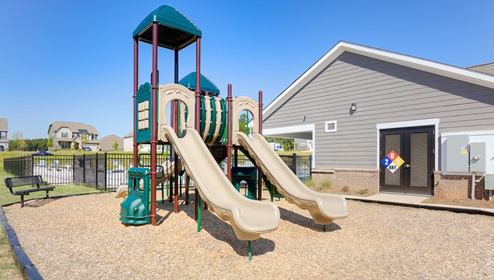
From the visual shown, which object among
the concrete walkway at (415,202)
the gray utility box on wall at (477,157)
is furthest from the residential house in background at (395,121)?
the concrete walkway at (415,202)

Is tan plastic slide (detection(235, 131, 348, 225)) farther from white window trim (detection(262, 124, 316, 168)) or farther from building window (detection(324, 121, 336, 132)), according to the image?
white window trim (detection(262, 124, 316, 168))

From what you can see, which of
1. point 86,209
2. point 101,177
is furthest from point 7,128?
point 86,209

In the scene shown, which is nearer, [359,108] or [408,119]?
[408,119]

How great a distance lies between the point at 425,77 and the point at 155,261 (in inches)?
428

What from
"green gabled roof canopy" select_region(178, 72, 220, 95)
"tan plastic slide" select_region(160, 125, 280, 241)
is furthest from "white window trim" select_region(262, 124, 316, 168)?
"tan plastic slide" select_region(160, 125, 280, 241)

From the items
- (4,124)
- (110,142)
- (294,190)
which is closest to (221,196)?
(294,190)

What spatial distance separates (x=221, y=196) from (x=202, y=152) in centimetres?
138

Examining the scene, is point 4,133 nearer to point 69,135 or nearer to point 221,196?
point 69,135

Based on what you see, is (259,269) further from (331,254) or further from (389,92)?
(389,92)

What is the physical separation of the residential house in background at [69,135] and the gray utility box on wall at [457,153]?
294 feet

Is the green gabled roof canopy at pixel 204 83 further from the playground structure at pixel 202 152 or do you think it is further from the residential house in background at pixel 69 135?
the residential house in background at pixel 69 135

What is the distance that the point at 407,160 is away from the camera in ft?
36.8

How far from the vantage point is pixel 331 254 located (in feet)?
16.8

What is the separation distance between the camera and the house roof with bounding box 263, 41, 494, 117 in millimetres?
9641
